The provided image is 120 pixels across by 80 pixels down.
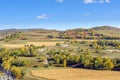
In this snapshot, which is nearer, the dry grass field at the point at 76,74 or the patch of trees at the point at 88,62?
the dry grass field at the point at 76,74

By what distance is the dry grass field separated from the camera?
456ft

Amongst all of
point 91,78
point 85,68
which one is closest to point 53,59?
point 85,68

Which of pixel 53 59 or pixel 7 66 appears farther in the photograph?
pixel 53 59

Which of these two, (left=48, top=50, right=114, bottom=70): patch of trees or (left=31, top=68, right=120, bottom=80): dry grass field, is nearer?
(left=31, top=68, right=120, bottom=80): dry grass field

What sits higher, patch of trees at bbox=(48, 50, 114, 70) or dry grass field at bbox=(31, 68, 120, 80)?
patch of trees at bbox=(48, 50, 114, 70)

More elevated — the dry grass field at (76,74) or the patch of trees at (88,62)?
the patch of trees at (88,62)

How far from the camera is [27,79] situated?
140 metres

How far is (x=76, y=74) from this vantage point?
14888 cm

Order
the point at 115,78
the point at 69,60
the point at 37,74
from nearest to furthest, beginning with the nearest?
the point at 115,78
the point at 37,74
the point at 69,60

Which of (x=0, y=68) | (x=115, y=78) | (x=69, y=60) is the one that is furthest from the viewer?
(x=69, y=60)

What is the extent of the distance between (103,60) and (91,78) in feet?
119

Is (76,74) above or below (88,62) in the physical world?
below

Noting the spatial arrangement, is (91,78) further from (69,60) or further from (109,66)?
(69,60)

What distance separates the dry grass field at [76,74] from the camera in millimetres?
139125
